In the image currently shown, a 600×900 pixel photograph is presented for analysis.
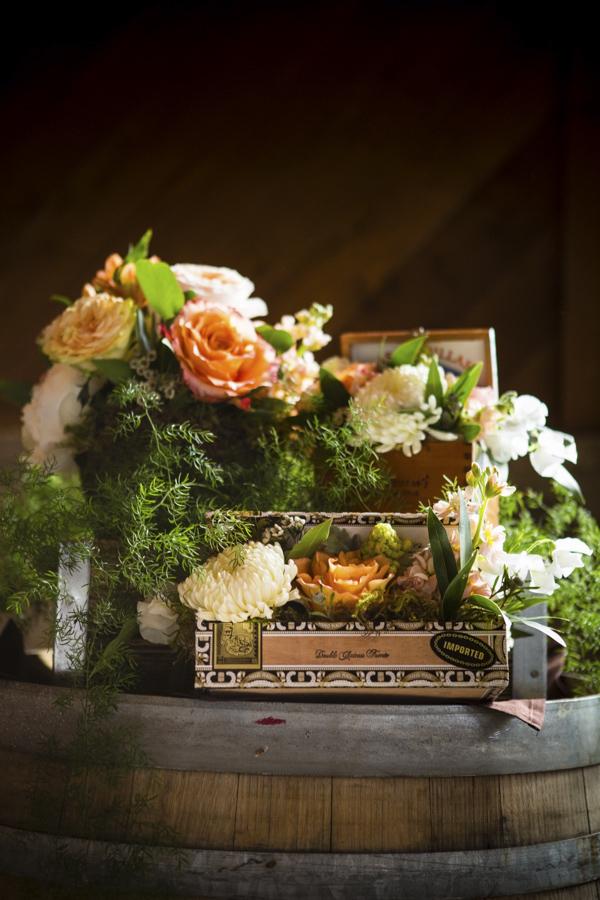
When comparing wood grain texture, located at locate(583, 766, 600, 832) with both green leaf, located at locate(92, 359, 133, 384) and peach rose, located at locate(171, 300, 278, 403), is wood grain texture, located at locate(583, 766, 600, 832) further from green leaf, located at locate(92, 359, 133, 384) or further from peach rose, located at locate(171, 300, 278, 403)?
green leaf, located at locate(92, 359, 133, 384)

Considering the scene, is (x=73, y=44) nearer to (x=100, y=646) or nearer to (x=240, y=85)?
(x=240, y=85)

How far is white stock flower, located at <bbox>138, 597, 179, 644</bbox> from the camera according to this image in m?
0.83

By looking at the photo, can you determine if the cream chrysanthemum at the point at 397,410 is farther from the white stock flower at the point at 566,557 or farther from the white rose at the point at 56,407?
the white rose at the point at 56,407

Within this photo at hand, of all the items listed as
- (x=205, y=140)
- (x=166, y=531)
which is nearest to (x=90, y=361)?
(x=166, y=531)

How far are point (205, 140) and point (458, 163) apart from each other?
644mm

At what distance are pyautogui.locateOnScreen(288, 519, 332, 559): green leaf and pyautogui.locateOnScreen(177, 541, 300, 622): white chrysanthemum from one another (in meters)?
0.03

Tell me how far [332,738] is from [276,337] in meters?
0.61

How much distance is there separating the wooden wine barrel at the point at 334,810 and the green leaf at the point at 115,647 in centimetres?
5

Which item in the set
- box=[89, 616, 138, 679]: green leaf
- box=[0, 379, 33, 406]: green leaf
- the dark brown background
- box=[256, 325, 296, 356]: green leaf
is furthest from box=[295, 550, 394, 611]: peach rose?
Answer: the dark brown background

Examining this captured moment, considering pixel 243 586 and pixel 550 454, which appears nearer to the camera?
pixel 243 586

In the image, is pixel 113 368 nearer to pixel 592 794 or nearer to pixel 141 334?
pixel 141 334

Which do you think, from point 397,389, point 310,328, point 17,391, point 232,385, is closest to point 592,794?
point 397,389

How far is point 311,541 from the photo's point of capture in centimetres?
80

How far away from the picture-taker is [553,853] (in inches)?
29.1
